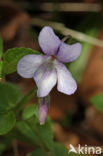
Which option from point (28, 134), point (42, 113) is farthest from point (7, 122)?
point (28, 134)

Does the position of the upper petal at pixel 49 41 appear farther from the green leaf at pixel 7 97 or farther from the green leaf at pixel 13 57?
the green leaf at pixel 7 97

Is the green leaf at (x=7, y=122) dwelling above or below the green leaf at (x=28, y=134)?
above

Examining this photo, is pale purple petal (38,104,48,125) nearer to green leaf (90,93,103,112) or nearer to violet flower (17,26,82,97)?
violet flower (17,26,82,97)

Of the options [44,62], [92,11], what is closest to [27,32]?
[92,11]

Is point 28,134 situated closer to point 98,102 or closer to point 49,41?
point 98,102

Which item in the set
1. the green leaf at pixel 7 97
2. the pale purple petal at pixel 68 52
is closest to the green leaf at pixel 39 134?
the green leaf at pixel 7 97

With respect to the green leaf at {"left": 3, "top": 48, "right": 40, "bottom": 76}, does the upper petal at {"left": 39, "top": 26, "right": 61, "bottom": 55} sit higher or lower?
higher

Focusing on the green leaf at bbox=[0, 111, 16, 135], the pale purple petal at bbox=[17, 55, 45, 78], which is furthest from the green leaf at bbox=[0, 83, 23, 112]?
the pale purple petal at bbox=[17, 55, 45, 78]
